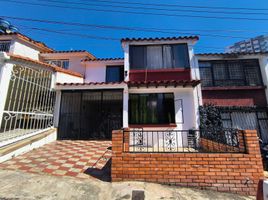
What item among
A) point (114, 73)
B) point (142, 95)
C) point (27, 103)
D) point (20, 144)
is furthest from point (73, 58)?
point (20, 144)

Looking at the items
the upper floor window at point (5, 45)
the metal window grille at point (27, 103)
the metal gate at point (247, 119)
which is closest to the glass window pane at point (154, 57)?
the metal gate at point (247, 119)

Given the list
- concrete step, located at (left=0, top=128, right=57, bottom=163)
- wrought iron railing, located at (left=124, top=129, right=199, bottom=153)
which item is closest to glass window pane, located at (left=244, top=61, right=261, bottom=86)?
wrought iron railing, located at (left=124, top=129, right=199, bottom=153)

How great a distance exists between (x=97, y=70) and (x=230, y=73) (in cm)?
1001

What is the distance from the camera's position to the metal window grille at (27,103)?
5.63m

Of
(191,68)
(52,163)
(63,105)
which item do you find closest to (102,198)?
(52,163)

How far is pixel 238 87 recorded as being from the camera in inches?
378

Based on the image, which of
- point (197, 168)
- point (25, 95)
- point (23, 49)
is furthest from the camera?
point (23, 49)

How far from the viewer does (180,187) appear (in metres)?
3.53

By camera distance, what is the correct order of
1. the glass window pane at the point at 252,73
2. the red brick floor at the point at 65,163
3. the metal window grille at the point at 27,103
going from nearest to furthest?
the red brick floor at the point at 65,163, the metal window grille at the point at 27,103, the glass window pane at the point at 252,73

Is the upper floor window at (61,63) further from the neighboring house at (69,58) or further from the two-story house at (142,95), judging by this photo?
the two-story house at (142,95)

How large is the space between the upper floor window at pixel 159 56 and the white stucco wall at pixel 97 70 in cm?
238

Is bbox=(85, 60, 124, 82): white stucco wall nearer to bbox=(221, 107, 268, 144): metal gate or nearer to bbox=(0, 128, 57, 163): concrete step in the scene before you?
bbox=(0, 128, 57, 163): concrete step

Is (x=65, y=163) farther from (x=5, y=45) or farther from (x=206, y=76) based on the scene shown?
(x=5, y=45)

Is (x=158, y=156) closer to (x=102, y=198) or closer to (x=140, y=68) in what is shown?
(x=102, y=198)
